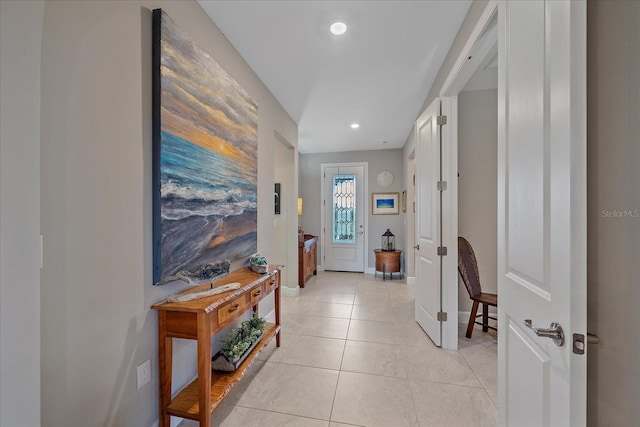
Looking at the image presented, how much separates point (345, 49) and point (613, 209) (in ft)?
7.12

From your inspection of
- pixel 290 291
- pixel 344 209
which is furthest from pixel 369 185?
pixel 290 291

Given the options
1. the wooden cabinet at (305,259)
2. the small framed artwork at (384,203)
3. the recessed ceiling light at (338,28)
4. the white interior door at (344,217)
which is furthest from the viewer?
the white interior door at (344,217)

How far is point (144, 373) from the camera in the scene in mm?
1351

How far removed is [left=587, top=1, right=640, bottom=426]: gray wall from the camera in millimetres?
682

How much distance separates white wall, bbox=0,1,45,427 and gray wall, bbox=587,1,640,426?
1.59 metres

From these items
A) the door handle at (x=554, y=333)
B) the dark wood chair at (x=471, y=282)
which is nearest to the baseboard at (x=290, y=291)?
the dark wood chair at (x=471, y=282)

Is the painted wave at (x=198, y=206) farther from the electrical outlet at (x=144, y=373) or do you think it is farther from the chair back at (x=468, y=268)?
the chair back at (x=468, y=268)

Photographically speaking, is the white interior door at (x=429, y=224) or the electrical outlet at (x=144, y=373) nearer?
the electrical outlet at (x=144, y=373)

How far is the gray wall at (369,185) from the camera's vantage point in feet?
18.6

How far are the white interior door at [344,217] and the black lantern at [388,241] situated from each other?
48 centimetres

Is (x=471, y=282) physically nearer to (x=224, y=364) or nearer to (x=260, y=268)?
(x=260, y=268)

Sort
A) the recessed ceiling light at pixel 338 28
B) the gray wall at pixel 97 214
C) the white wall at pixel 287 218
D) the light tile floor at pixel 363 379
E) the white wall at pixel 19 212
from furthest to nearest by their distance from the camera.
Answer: the white wall at pixel 287 218 → the recessed ceiling light at pixel 338 28 → the light tile floor at pixel 363 379 → the gray wall at pixel 97 214 → the white wall at pixel 19 212

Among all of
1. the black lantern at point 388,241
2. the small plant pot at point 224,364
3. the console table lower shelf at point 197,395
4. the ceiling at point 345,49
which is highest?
the ceiling at point 345,49

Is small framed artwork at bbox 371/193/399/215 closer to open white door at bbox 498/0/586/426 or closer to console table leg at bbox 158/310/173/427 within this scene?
open white door at bbox 498/0/586/426
